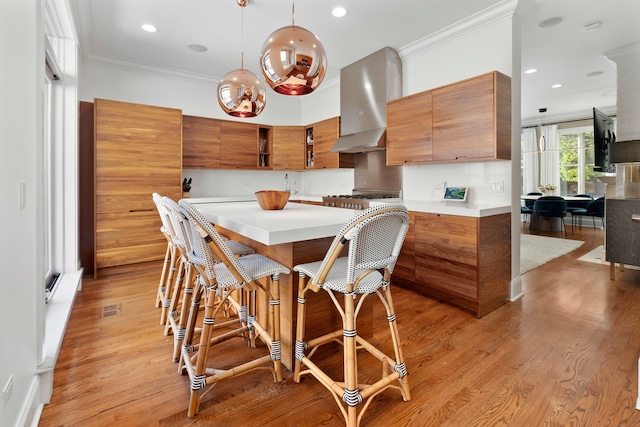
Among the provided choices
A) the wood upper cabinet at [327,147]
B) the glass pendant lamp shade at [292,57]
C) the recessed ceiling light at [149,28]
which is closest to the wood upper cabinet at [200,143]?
the recessed ceiling light at [149,28]

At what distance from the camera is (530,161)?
909 centimetres

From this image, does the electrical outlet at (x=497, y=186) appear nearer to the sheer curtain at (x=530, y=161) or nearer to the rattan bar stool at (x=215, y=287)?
the rattan bar stool at (x=215, y=287)

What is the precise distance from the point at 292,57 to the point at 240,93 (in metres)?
0.86

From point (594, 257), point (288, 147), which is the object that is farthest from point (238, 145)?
point (594, 257)

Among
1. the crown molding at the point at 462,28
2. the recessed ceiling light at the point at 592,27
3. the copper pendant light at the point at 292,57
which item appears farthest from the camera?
the recessed ceiling light at the point at 592,27

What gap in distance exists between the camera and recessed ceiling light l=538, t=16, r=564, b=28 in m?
3.35

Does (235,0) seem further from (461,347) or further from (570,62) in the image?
(570,62)

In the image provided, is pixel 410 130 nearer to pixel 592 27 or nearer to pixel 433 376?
pixel 592 27

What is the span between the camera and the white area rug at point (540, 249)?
4.40 metres

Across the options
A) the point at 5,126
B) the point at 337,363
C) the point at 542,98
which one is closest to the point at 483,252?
the point at 337,363

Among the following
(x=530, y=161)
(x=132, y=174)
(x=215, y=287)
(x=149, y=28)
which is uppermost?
(x=149, y=28)

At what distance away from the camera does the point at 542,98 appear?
6523 millimetres

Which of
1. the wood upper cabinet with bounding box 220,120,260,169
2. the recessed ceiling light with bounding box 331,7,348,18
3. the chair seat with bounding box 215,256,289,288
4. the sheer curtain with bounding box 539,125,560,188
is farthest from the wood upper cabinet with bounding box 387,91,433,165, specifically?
the sheer curtain with bounding box 539,125,560,188

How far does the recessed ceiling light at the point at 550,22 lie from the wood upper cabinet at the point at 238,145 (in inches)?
155
